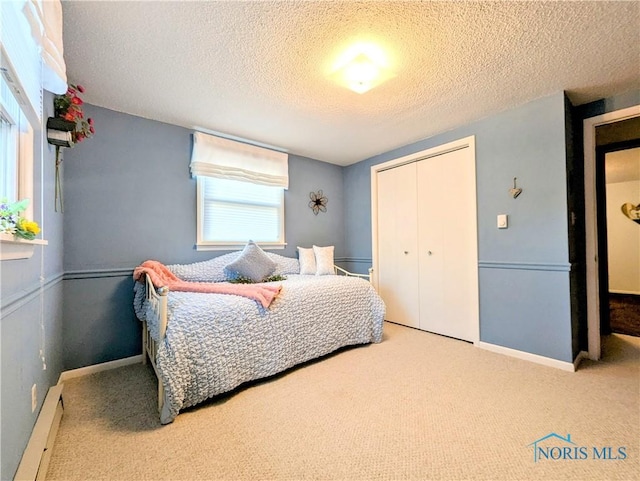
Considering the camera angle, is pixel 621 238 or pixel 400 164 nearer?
pixel 400 164

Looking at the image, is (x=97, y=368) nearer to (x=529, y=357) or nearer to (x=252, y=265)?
(x=252, y=265)

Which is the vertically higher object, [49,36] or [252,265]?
[49,36]

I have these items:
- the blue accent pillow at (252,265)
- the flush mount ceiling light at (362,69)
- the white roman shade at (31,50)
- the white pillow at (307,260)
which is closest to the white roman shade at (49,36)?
the white roman shade at (31,50)

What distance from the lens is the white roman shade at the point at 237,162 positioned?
9.36 ft

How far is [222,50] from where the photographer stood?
1.72m

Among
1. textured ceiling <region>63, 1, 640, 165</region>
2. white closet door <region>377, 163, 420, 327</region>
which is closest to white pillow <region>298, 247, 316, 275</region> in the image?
white closet door <region>377, 163, 420, 327</region>

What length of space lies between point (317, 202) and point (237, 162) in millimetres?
1258

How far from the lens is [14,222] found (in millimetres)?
977

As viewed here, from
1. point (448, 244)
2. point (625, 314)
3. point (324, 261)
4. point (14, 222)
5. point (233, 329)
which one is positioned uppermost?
point (14, 222)

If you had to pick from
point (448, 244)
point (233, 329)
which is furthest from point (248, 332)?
point (448, 244)

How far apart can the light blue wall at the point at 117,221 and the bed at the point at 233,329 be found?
0.72 feet

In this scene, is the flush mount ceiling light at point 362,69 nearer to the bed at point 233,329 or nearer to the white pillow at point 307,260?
the bed at point 233,329

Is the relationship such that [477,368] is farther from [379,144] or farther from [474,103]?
[379,144]

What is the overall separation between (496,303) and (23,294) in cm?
328
